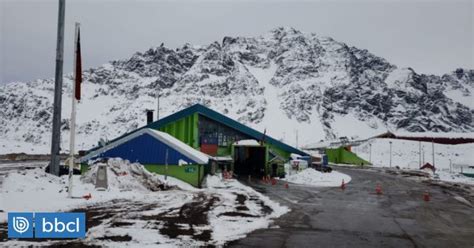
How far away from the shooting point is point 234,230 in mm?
12289

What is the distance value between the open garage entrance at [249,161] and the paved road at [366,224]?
17.4m

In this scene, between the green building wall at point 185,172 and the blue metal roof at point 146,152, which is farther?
the blue metal roof at point 146,152

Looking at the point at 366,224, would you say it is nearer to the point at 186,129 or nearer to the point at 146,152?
the point at 146,152

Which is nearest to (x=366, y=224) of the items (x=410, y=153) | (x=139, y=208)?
(x=139, y=208)

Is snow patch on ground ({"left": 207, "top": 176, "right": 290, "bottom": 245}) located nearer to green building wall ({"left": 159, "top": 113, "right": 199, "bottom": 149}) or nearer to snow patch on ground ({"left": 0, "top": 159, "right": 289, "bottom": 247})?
snow patch on ground ({"left": 0, "top": 159, "right": 289, "bottom": 247})

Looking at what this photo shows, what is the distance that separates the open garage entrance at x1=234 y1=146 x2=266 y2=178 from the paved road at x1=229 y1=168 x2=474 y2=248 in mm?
17436

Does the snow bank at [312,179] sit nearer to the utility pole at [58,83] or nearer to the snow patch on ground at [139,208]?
the snow patch on ground at [139,208]

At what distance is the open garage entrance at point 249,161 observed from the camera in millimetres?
40594

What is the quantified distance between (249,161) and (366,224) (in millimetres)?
29939

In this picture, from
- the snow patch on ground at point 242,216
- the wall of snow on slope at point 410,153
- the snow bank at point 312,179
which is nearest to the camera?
the snow patch on ground at point 242,216

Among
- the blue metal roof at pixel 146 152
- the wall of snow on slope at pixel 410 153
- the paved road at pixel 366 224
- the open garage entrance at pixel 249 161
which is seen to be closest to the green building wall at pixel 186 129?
the open garage entrance at pixel 249 161

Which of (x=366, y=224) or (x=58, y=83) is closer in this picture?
(x=366, y=224)

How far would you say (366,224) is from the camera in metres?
14.4

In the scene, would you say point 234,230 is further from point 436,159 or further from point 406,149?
point 406,149
